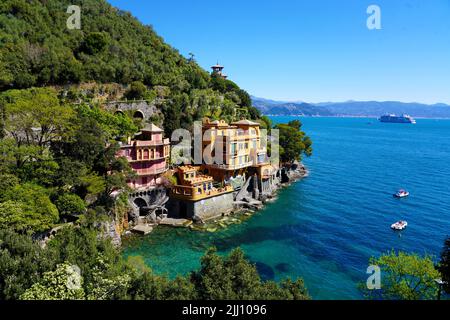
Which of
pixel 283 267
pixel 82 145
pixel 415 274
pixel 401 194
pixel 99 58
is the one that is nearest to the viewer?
pixel 415 274

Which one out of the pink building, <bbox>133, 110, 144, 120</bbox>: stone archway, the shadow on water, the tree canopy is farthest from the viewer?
<bbox>133, 110, 144, 120</bbox>: stone archway

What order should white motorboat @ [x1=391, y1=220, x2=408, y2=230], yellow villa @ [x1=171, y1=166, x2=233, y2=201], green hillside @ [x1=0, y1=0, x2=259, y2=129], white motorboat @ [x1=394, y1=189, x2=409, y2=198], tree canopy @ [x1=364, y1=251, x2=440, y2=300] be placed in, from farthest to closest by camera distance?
white motorboat @ [x1=394, y1=189, x2=409, y2=198], green hillside @ [x1=0, y1=0, x2=259, y2=129], yellow villa @ [x1=171, y1=166, x2=233, y2=201], white motorboat @ [x1=391, y1=220, x2=408, y2=230], tree canopy @ [x1=364, y1=251, x2=440, y2=300]

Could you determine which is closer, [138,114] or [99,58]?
[138,114]

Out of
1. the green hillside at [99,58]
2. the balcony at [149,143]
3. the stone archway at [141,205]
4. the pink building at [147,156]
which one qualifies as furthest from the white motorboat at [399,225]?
the green hillside at [99,58]

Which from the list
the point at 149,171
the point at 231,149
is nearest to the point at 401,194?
the point at 231,149

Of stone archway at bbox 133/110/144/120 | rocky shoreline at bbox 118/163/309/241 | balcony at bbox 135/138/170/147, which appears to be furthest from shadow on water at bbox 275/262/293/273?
stone archway at bbox 133/110/144/120

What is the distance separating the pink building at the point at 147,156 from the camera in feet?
132

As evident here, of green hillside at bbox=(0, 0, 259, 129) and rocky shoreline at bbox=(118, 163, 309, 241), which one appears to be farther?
green hillside at bbox=(0, 0, 259, 129)

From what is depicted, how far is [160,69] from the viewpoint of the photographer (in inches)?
2616

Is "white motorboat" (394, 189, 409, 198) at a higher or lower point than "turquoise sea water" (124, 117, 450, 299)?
higher

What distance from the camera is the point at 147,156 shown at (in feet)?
136

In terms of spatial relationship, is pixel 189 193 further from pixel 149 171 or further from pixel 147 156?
pixel 147 156

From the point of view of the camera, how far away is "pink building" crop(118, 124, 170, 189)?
40250 mm

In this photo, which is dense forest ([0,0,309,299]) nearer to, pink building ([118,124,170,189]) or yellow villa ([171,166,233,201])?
pink building ([118,124,170,189])
